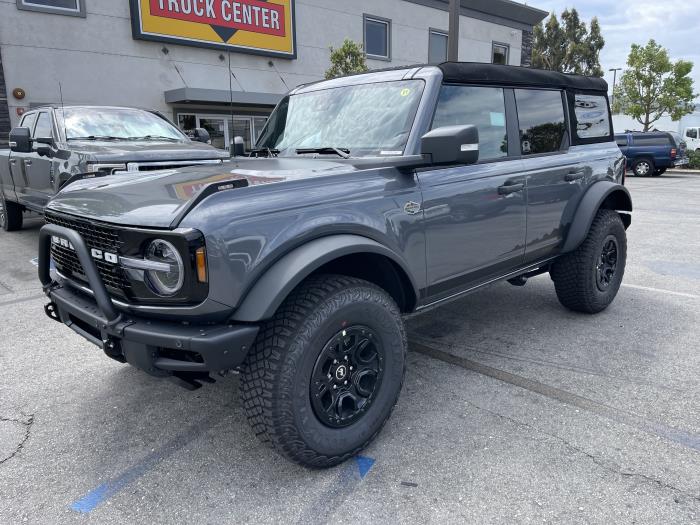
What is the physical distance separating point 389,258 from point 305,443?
3.10 feet

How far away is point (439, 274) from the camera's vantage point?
3014 millimetres

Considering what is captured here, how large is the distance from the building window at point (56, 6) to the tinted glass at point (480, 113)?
11.6 m

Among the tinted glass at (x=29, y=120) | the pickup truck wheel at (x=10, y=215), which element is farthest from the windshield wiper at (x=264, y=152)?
the pickup truck wheel at (x=10, y=215)

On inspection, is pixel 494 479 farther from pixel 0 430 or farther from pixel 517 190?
pixel 0 430

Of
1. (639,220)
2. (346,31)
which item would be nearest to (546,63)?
(346,31)

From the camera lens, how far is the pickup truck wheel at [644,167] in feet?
66.8

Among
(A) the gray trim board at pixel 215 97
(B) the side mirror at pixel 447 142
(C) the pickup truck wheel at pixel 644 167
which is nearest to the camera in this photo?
(B) the side mirror at pixel 447 142

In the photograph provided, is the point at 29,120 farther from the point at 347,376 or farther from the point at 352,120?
the point at 347,376

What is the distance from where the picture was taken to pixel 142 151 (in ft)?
19.2

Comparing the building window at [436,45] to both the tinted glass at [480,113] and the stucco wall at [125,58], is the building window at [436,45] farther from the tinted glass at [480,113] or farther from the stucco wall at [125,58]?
the tinted glass at [480,113]

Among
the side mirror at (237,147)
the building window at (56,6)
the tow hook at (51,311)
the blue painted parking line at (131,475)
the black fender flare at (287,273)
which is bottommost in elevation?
the blue painted parking line at (131,475)

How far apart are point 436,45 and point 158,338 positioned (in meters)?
19.9

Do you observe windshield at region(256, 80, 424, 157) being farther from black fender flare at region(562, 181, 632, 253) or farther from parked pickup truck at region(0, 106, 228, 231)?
parked pickup truck at region(0, 106, 228, 231)

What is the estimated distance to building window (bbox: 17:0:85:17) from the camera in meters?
11.1
